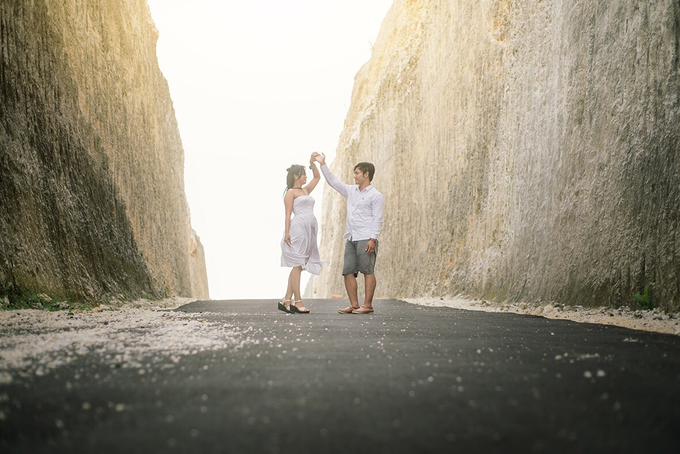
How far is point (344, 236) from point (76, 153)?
194 inches

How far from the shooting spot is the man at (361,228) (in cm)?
932

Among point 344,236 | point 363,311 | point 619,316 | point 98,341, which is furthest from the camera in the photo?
point 344,236

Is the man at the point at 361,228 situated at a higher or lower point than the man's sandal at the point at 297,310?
higher

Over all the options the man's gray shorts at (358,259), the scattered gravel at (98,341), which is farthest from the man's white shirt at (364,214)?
→ the scattered gravel at (98,341)

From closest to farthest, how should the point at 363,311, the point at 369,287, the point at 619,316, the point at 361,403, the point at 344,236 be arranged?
the point at 361,403, the point at 619,316, the point at 363,311, the point at 369,287, the point at 344,236

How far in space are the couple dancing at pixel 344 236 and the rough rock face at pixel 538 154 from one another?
2.81m

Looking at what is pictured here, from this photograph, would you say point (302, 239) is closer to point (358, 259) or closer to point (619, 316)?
point (358, 259)

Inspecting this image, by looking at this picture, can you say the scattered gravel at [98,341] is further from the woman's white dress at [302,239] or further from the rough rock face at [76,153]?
the woman's white dress at [302,239]

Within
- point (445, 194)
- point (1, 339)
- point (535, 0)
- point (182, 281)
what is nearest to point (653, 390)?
point (1, 339)

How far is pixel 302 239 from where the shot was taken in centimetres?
952

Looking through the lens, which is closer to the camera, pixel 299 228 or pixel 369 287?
pixel 369 287

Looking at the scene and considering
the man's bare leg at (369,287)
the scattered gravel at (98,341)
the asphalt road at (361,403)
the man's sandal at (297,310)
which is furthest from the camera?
the man's bare leg at (369,287)

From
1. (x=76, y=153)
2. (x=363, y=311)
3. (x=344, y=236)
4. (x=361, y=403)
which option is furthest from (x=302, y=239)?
(x=361, y=403)

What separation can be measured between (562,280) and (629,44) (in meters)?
3.31
